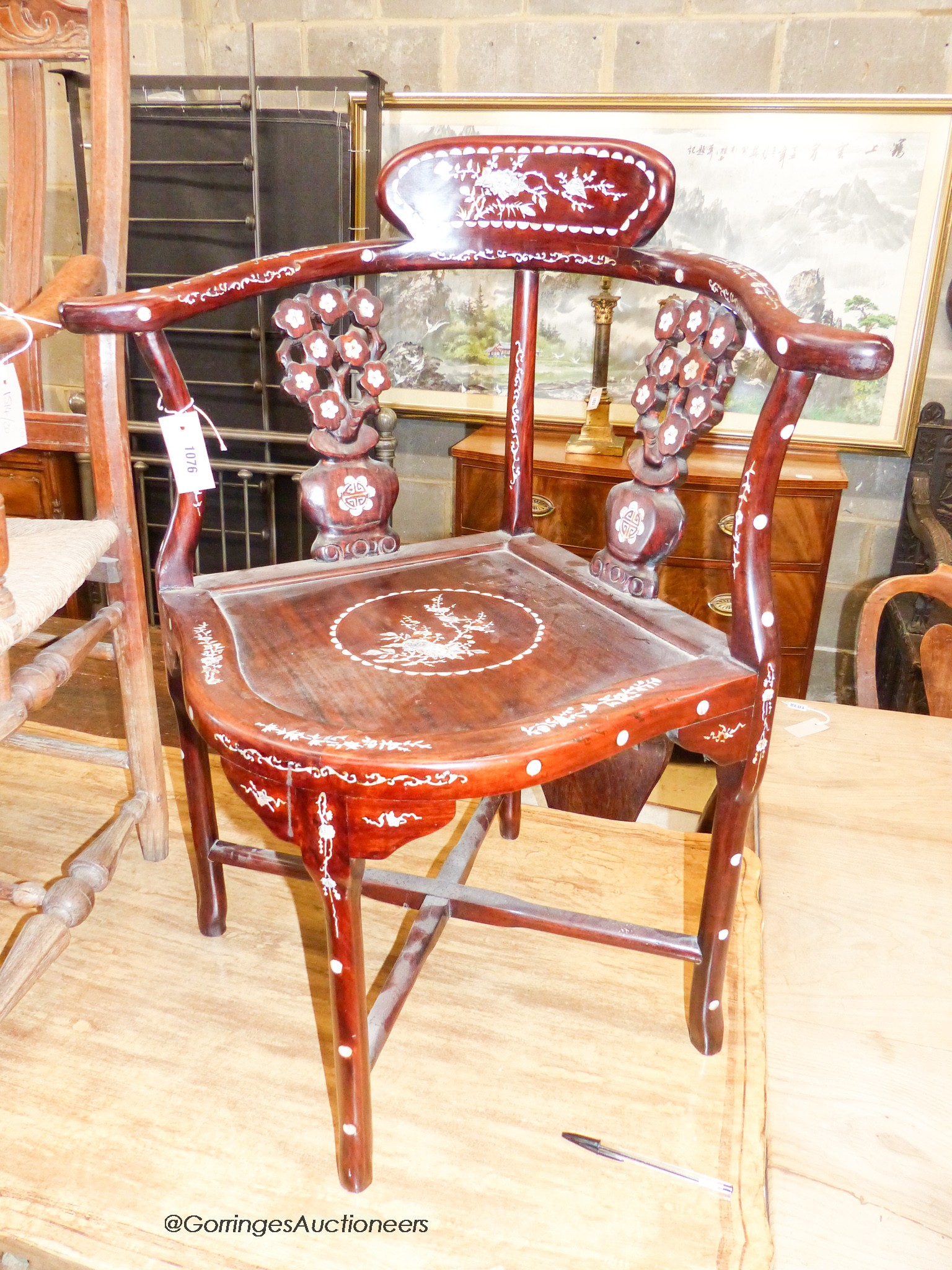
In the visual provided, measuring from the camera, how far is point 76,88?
2.30m

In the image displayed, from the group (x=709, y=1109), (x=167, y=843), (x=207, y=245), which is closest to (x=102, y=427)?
(x=167, y=843)

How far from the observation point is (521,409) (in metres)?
1.18

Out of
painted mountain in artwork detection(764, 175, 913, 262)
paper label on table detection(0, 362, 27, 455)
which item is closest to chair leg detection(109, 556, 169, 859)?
paper label on table detection(0, 362, 27, 455)

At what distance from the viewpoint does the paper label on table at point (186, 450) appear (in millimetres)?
957

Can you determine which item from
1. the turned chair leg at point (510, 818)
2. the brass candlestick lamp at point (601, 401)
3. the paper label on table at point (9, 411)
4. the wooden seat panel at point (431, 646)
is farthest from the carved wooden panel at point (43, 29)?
the brass candlestick lamp at point (601, 401)

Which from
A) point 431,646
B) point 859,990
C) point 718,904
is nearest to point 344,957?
point 431,646

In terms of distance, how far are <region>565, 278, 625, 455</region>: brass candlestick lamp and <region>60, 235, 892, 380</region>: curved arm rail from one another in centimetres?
123

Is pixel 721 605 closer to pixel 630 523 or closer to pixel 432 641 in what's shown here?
pixel 630 523

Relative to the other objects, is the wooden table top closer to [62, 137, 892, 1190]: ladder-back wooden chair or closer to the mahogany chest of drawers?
[62, 137, 892, 1190]: ladder-back wooden chair

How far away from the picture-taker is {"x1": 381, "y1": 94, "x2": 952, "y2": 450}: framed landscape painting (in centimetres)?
227

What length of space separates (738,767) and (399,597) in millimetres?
383

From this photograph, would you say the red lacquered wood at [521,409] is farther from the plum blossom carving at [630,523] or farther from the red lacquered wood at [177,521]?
the red lacquered wood at [177,521]

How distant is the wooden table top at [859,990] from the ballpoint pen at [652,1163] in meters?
0.06

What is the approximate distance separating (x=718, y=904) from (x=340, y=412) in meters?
0.66
